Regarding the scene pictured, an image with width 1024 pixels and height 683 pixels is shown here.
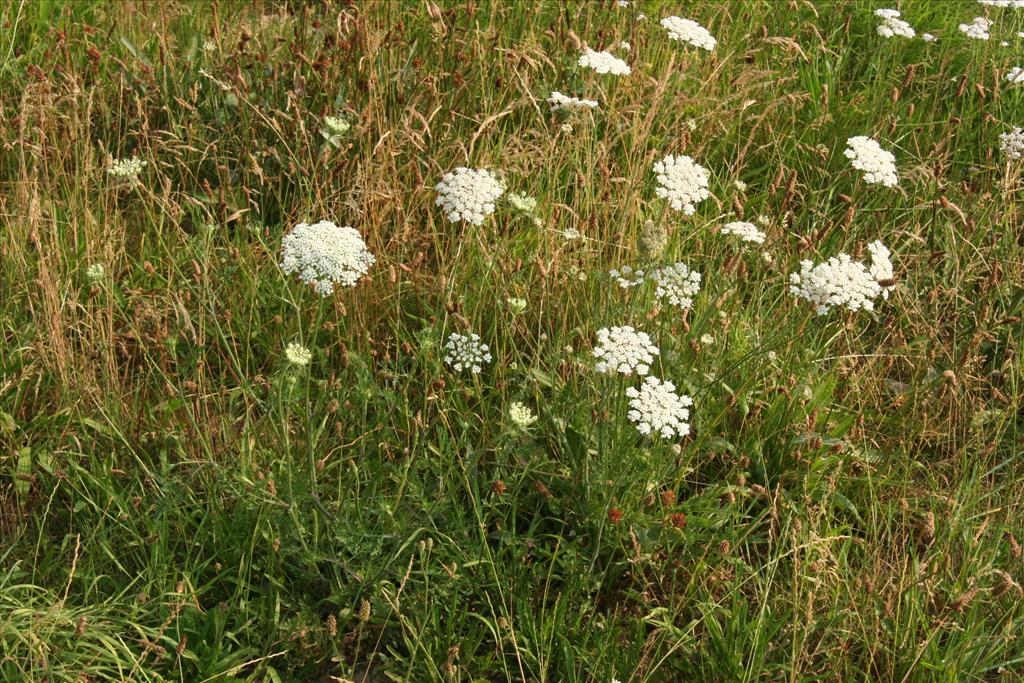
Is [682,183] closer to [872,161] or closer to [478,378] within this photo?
[872,161]

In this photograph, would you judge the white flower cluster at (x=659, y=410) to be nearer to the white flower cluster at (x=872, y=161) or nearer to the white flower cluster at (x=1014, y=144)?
the white flower cluster at (x=872, y=161)

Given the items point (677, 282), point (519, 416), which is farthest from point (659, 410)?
point (677, 282)

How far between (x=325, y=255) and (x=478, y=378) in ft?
2.42

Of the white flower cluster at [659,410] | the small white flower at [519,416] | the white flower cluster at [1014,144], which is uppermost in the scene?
the white flower cluster at [1014,144]

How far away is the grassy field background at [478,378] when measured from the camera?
248 cm

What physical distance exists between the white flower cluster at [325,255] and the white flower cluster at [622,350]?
58cm

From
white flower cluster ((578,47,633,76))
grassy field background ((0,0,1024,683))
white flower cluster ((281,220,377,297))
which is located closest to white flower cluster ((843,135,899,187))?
grassy field background ((0,0,1024,683))

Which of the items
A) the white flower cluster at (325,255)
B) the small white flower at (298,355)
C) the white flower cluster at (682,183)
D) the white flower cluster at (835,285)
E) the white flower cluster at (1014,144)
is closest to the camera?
the small white flower at (298,355)

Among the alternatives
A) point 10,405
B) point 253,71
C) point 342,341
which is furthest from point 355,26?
point 10,405

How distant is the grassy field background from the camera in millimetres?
2484

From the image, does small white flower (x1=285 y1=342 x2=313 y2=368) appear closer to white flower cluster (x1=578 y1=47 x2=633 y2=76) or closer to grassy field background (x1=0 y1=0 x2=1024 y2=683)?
grassy field background (x1=0 y1=0 x2=1024 y2=683)

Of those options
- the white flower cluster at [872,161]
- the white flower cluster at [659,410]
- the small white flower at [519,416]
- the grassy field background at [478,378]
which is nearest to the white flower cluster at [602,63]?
the grassy field background at [478,378]

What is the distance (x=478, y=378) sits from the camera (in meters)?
2.88

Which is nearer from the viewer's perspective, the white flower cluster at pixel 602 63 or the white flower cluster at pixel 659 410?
the white flower cluster at pixel 659 410
